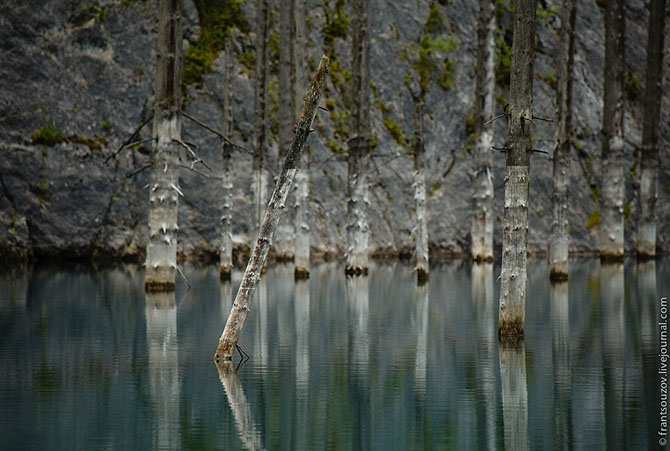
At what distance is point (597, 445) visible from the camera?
29.8ft

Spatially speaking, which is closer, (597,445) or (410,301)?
(597,445)

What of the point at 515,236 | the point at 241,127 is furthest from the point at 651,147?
the point at 515,236

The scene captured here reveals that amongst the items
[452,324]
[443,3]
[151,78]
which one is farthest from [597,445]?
[443,3]

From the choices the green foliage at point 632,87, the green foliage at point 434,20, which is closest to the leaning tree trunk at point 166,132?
the green foliage at point 434,20

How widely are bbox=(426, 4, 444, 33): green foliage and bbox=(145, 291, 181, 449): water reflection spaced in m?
41.8

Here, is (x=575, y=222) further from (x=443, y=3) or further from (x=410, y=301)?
(x=410, y=301)

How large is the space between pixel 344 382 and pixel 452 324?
6.95 meters

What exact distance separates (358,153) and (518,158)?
17.1m

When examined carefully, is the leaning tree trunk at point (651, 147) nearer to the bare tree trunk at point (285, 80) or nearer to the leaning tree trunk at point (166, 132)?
the bare tree trunk at point (285, 80)

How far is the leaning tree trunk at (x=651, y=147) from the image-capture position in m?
42.7

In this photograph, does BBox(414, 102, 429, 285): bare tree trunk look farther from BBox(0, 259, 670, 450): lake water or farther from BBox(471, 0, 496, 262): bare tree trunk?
BBox(471, 0, 496, 262): bare tree trunk

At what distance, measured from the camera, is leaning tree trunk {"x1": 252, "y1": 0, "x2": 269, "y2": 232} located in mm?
35469

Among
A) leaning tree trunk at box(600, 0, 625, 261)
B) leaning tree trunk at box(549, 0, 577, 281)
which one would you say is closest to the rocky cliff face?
leaning tree trunk at box(549, 0, 577, 281)

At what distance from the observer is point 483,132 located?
39656 millimetres
